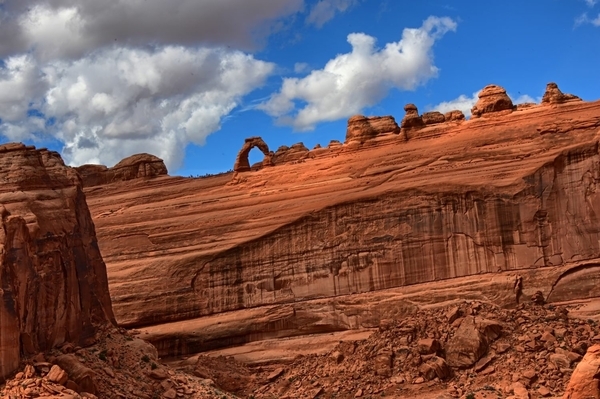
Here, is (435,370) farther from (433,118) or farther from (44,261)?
(44,261)

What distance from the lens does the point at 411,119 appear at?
29625 mm

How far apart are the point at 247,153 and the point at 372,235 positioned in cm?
855

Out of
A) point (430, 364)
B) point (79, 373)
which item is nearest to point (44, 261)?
point (79, 373)

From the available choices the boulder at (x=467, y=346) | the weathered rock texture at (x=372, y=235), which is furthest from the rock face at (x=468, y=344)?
the weathered rock texture at (x=372, y=235)

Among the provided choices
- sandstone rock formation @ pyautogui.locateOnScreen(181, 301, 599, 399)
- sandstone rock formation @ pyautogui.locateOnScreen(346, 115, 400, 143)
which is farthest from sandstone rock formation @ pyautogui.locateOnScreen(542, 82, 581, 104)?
sandstone rock formation @ pyautogui.locateOnScreen(181, 301, 599, 399)

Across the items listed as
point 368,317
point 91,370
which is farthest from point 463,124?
point 91,370

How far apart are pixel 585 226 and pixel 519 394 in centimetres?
759

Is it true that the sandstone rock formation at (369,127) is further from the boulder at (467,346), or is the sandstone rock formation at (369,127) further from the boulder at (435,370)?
the boulder at (435,370)

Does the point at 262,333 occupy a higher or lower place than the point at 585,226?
lower

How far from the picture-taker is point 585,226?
25.1 meters

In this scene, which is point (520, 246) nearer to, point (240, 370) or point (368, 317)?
point (368, 317)

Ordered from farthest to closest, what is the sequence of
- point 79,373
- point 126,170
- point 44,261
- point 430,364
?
point 126,170 < point 430,364 < point 44,261 < point 79,373

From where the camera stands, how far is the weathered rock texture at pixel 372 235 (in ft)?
83.7

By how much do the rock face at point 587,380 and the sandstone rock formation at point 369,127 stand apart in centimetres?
1632
